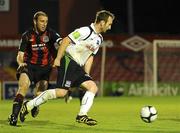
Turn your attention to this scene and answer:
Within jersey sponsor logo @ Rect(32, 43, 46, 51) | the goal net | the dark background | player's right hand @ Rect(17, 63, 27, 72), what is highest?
the dark background

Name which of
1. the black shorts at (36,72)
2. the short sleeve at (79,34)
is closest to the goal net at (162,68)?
the black shorts at (36,72)

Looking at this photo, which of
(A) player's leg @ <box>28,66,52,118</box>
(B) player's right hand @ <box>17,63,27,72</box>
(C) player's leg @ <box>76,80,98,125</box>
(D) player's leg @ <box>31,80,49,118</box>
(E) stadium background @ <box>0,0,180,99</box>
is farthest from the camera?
(E) stadium background @ <box>0,0,180,99</box>

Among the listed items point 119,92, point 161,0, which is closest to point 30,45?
point 119,92

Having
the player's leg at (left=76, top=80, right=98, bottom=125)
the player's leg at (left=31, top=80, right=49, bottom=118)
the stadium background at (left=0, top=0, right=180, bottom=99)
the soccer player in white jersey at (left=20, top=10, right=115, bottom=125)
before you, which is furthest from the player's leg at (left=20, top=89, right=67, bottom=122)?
the stadium background at (left=0, top=0, right=180, bottom=99)

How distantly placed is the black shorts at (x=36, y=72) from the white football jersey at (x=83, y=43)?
90 cm

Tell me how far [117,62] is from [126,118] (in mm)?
11675

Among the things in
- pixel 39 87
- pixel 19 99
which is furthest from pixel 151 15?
pixel 19 99

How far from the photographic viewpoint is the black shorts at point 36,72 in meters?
10.5

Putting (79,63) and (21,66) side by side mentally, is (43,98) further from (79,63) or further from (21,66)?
(79,63)

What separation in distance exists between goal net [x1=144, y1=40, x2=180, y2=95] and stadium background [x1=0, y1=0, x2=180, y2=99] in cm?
4

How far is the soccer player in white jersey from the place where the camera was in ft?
32.0

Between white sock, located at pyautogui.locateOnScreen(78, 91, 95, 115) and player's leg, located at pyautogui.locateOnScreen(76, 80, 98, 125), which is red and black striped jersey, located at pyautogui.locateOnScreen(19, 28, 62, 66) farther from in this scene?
white sock, located at pyautogui.locateOnScreen(78, 91, 95, 115)

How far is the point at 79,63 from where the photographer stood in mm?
10016

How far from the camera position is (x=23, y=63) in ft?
33.7
